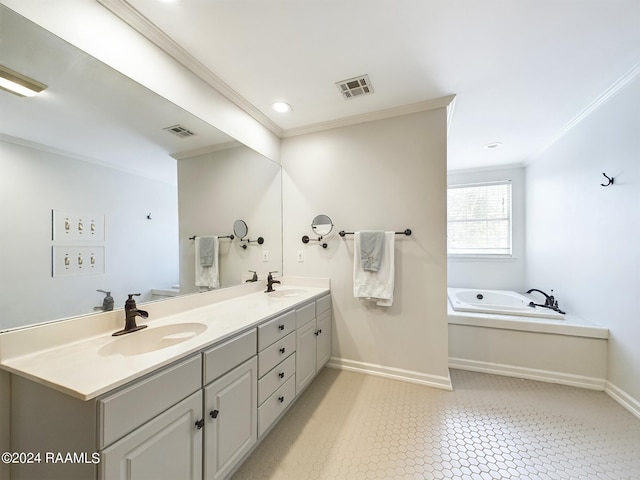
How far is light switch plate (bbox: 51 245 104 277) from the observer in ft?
3.62

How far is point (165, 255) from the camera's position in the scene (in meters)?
1.58

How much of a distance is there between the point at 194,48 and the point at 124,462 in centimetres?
202

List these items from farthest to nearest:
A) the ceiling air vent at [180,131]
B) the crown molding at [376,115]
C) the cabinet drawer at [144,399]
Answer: the crown molding at [376,115]
the ceiling air vent at [180,131]
the cabinet drawer at [144,399]

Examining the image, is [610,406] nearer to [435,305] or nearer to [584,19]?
[435,305]

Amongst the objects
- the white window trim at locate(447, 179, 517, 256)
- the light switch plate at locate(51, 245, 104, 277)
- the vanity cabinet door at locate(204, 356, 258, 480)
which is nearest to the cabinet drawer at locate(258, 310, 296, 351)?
the vanity cabinet door at locate(204, 356, 258, 480)

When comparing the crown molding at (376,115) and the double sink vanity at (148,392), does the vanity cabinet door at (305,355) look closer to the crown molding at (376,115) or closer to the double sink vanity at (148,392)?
the double sink vanity at (148,392)

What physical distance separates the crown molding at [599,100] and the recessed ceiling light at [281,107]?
8.06 ft

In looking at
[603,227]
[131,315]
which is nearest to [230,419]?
[131,315]

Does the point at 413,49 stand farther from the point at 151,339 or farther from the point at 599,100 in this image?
the point at 151,339

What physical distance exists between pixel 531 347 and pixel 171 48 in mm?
3590

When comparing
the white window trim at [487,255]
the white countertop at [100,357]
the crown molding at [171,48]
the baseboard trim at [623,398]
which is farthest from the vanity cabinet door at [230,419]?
the white window trim at [487,255]

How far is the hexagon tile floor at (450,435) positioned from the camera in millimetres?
1326

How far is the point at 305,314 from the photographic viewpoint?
1.94 m

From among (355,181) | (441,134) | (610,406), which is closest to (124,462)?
(355,181)
